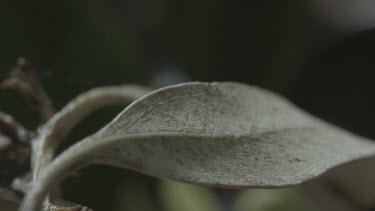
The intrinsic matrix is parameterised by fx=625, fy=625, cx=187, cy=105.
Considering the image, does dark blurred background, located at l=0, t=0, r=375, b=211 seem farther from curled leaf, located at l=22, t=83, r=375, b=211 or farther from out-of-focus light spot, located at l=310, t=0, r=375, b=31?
curled leaf, located at l=22, t=83, r=375, b=211

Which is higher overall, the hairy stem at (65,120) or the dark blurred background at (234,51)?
the dark blurred background at (234,51)

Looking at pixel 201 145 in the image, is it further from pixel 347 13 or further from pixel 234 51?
pixel 347 13

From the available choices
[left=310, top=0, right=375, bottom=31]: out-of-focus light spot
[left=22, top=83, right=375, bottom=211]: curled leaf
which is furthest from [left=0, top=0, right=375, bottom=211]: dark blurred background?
[left=22, top=83, right=375, bottom=211]: curled leaf

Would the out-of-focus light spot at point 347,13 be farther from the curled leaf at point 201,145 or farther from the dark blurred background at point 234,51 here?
the curled leaf at point 201,145

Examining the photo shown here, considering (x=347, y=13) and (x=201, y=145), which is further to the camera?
(x=347, y=13)

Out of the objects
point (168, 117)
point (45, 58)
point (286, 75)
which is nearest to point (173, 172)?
point (168, 117)

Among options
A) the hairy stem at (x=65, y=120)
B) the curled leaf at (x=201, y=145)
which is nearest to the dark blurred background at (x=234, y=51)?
the hairy stem at (x=65, y=120)

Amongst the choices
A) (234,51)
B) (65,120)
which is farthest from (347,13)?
(65,120)

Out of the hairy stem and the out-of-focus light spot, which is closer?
the hairy stem

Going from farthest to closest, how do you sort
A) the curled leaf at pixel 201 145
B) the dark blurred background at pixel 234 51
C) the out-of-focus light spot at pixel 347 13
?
the out-of-focus light spot at pixel 347 13 < the dark blurred background at pixel 234 51 < the curled leaf at pixel 201 145
